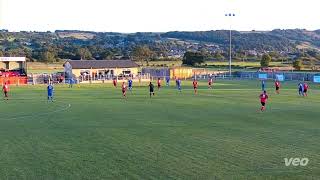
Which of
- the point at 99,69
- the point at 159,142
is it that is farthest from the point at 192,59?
the point at 159,142

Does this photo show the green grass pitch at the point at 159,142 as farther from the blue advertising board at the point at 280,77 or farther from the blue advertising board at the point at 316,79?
the blue advertising board at the point at 280,77

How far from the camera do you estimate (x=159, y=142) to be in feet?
57.0

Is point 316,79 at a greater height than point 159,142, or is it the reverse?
point 316,79

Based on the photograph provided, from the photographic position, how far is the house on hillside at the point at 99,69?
72.6 meters

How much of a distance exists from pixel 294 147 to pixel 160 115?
10824 mm

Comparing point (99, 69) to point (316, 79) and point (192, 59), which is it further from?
point (192, 59)

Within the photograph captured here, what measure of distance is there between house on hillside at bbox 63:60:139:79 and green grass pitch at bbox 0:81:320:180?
43.2 m

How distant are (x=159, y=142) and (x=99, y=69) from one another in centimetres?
5905

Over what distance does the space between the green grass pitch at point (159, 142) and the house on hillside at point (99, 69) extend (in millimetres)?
43185

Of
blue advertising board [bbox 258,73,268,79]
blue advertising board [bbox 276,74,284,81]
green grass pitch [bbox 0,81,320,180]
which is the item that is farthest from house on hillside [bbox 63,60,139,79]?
green grass pitch [bbox 0,81,320,180]

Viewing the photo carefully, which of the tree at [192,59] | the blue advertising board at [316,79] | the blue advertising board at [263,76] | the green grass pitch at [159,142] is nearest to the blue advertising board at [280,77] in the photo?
the blue advertising board at [263,76]

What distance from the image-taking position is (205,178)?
1225cm

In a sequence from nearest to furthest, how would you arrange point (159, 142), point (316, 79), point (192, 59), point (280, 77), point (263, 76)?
1. point (159, 142)
2. point (316, 79)
3. point (280, 77)
4. point (263, 76)
5. point (192, 59)

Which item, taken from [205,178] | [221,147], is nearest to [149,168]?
[205,178]
